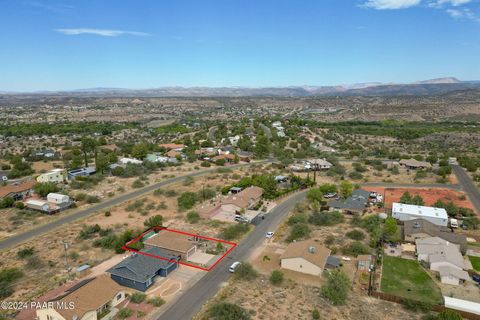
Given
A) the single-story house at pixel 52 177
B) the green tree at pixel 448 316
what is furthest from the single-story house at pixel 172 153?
the green tree at pixel 448 316

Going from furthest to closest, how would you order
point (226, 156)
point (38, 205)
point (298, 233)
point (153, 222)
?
1. point (226, 156)
2. point (38, 205)
3. point (153, 222)
4. point (298, 233)

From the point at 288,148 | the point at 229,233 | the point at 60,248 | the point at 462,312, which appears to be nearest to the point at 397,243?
the point at 462,312

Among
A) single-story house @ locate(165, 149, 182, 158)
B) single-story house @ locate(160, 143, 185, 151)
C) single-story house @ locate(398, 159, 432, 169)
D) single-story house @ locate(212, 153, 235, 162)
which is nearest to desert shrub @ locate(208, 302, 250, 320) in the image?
single-story house @ locate(212, 153, 235, 162)

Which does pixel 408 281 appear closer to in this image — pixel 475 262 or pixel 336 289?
pixel 336 289

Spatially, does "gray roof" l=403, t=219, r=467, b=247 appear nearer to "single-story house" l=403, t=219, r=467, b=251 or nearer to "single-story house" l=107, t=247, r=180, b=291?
"single-story house" l=403, t=219, r=467, b=251

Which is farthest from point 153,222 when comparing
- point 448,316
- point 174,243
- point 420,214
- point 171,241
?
point 420,214

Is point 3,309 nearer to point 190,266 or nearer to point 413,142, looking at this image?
point 190,266
